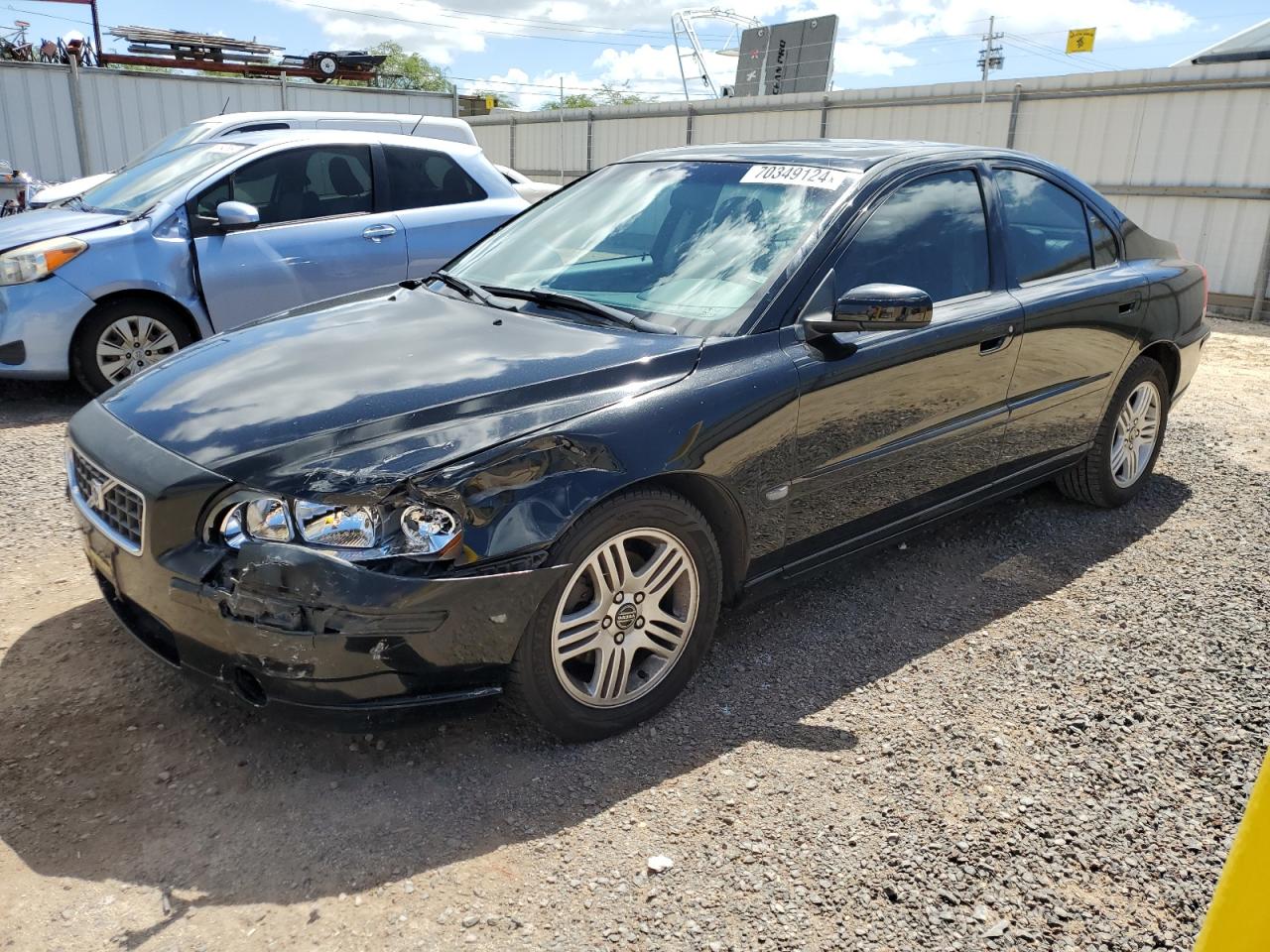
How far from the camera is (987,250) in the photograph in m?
3.94

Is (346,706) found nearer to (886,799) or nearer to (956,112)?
(886,799)

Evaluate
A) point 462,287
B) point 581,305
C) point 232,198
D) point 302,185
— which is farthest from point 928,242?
point 232,198

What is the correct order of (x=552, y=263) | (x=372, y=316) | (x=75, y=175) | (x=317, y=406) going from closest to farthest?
(x=317, y=406)
(x=372, y=316)
(x=552, y=263)
(x=75, y=175)

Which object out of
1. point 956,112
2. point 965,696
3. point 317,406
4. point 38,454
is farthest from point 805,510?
point 956,112

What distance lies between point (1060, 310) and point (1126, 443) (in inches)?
43.8

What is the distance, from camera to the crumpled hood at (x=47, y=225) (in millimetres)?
5863

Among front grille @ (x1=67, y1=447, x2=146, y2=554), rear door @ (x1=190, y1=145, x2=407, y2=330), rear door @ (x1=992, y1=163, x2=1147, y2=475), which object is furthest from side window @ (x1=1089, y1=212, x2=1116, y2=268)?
rear door @ (x1=190, y1=145, x2=407, y2=330)

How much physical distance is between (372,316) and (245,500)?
3.82ft

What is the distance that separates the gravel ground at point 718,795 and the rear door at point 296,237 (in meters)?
2.71

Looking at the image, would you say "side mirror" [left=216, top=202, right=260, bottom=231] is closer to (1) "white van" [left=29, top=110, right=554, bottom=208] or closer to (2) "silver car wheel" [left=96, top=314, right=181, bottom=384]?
(2) "silver car wheel" [left=96, top=314, right=181, bottom=384]

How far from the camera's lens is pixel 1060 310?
4109 millimetres

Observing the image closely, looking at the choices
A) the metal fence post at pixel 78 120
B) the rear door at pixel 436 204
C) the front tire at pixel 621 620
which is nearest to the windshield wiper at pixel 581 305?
the front tire at pixel 621 620

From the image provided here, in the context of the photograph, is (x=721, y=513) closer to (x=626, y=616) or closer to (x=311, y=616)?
(x=626, y=616)

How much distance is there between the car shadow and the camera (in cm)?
242
